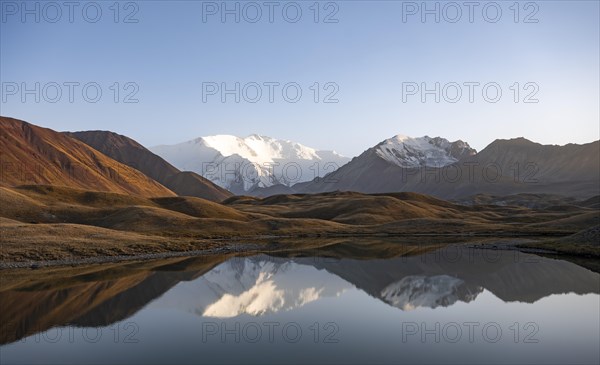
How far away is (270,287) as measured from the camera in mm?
54875

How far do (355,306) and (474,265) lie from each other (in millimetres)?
33962

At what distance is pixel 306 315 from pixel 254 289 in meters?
Answer: 15.4

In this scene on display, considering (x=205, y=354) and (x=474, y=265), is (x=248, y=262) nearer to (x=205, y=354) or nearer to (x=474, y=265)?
(x=474, y=265)

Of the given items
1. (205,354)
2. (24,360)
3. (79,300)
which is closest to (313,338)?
(205,354)

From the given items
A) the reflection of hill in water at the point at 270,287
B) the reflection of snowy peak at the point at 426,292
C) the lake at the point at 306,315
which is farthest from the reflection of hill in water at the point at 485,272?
the reflection of snowy peak at the point at 426,292

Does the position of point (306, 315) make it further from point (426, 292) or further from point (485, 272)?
point (485, 272)

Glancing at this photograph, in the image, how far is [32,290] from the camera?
157 feet

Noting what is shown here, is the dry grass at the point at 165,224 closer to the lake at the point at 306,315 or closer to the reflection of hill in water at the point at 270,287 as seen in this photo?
the lake at the point at 306,315

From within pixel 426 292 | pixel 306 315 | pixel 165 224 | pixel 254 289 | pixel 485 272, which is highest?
pixel 165 224

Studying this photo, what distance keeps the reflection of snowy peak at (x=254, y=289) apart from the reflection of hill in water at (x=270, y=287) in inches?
4.4

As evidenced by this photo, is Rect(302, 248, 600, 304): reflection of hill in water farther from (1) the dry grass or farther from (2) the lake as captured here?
(1) the dry grass

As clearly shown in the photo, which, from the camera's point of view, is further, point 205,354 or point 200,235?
point 200,235

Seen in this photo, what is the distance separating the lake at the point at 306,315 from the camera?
1134 inches

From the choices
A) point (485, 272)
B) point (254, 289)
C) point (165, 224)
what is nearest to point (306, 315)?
point (254, 289)
